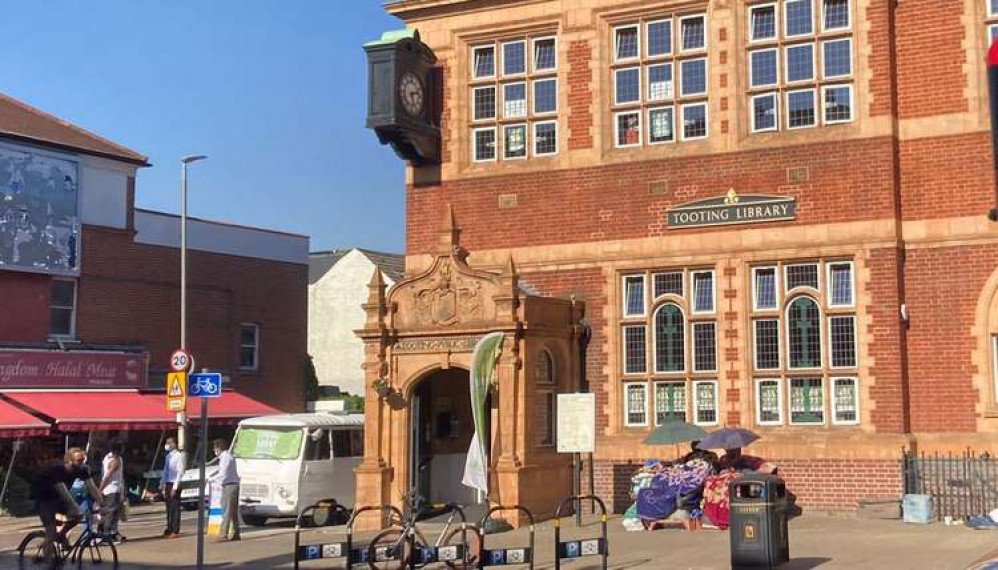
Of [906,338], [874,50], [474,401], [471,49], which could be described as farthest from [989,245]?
[471,49]

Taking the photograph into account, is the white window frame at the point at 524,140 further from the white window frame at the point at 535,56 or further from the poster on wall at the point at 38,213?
the poster on wall at the point at 38,213

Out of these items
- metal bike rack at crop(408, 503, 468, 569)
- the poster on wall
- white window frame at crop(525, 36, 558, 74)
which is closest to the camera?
metal bike rack at crop(408, 503, 468, 569)

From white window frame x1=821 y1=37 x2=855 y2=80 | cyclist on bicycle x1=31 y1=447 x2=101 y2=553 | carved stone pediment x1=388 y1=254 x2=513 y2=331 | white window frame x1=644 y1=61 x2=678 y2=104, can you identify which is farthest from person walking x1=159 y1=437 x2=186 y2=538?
white window frame x1=821 y1=37 x2=855 y2=80

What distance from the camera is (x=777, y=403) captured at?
2184 centimetres

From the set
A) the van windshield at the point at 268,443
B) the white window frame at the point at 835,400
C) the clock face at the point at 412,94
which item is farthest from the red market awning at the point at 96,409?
the white window frame at the point at 835,400

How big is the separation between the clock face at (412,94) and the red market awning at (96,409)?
468 inches

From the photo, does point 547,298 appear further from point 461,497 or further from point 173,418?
point 173,418

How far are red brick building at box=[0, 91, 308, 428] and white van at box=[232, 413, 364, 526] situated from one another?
22.6 ft

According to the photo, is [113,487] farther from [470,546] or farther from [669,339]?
[669,339]

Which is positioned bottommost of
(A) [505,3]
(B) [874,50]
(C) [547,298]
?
(C) [547,298]

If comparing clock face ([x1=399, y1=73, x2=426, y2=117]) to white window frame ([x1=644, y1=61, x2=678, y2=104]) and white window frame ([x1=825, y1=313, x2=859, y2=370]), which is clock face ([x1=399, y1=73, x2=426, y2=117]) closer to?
white window frame ([x1=644, y1=61, x2=678, y2=104])

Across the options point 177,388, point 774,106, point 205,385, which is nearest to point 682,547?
point 205,385

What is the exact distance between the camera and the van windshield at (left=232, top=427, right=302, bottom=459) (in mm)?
24938

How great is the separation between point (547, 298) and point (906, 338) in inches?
237
